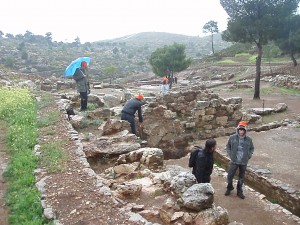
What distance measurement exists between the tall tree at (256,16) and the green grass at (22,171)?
1528 centimetres

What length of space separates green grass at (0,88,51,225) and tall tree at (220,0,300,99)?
50.1 ft

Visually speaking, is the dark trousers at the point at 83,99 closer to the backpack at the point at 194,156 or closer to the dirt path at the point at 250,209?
the dirt path at the point at 250,209

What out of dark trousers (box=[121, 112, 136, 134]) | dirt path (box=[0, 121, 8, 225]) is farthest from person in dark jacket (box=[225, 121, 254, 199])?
dirt path (box=[0, 121, 8, 225])

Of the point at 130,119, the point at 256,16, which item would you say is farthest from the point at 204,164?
the point at 256,16

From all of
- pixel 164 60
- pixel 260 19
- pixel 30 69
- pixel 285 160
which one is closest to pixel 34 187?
pixel 285 160

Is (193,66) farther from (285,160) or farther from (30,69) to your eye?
(285,160)

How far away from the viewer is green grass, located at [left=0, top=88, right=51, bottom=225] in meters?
5.55

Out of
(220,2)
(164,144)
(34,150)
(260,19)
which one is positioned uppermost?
(220,2)

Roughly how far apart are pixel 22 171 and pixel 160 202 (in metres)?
2.99

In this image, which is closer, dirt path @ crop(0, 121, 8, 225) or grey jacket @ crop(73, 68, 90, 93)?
dirt path @ crop(0, 121, 8, 225)

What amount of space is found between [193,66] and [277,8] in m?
36.9

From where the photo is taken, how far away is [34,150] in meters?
8.36

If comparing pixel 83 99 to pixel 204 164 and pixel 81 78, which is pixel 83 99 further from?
pixel 204 164

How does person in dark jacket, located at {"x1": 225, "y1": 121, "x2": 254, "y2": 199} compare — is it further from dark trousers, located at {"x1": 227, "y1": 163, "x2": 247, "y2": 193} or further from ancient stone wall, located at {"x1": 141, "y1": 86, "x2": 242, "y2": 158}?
A: ancient stone wall, located at {"x1": 141, "y1": 86, "x2": 242, "y2": 158}
